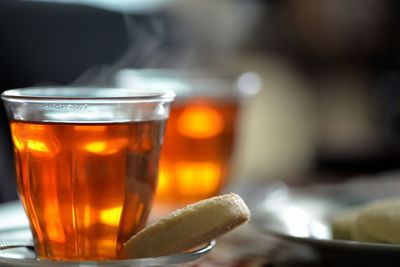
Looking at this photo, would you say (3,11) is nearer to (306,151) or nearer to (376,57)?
(306,151)

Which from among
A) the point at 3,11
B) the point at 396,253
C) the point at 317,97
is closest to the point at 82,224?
the point at 396,253

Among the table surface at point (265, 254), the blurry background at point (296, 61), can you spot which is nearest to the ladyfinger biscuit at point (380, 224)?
the table surface at point (265, 254)

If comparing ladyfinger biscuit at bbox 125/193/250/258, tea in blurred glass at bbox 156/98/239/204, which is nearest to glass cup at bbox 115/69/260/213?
tea in blurred glass at bbox 156/98/239/204

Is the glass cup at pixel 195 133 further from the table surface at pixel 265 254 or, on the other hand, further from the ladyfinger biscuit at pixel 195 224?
the ladyfinger biscuit at pixel 195 224

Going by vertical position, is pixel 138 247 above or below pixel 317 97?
above

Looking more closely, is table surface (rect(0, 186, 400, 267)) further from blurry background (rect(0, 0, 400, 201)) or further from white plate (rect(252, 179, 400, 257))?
blurry background (rect(0, 0, 400, 201))

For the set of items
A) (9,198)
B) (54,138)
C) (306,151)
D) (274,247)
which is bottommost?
(306,151)

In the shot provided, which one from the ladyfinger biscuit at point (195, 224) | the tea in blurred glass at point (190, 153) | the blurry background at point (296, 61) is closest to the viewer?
the ladyfinger biscuit at point (195, 224)

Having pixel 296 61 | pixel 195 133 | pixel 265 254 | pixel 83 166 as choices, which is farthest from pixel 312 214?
pixel 296 61

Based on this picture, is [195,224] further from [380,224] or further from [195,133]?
[195,133]
